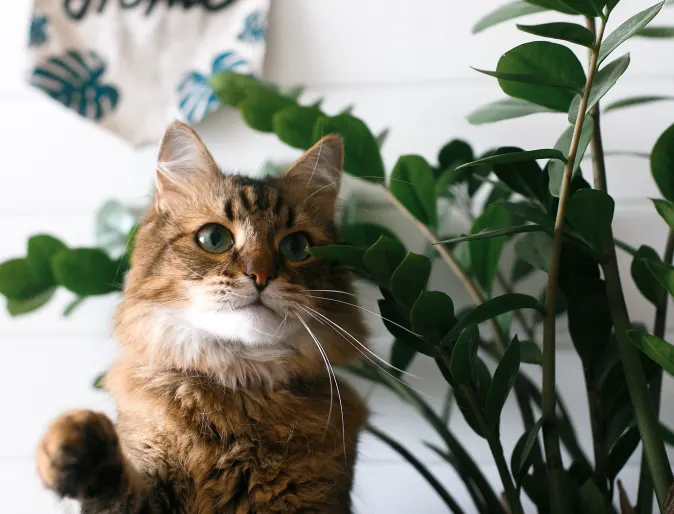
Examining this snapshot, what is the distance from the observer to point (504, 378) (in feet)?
2.51

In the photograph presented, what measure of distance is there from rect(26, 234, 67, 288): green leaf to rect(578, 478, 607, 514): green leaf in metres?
0.94

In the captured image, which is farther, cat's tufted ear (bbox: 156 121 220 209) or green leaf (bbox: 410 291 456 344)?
cat's tufted ear (bbox: 156 121 220 209)

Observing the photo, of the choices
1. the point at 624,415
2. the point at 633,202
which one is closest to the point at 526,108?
the point at 624,415

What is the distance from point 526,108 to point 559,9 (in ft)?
0.74

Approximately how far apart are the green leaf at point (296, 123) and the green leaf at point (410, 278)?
366 millimetres

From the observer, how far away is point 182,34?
1.42m

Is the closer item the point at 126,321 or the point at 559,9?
the point at 559,9

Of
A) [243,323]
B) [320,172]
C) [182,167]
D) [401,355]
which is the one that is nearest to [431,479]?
[401,355]

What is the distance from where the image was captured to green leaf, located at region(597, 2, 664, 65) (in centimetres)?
62

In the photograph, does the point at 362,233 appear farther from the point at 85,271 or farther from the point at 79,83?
the point at 79,83

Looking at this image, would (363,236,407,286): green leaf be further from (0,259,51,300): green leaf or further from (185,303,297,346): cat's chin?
(0,259,51,300): green leaf

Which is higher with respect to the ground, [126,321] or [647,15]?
[647,15]

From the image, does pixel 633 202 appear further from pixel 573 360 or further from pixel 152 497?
pixel 152 497

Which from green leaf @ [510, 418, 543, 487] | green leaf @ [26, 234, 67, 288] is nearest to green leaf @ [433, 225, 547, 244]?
green leaf @ [510, 418, 543, 487]
